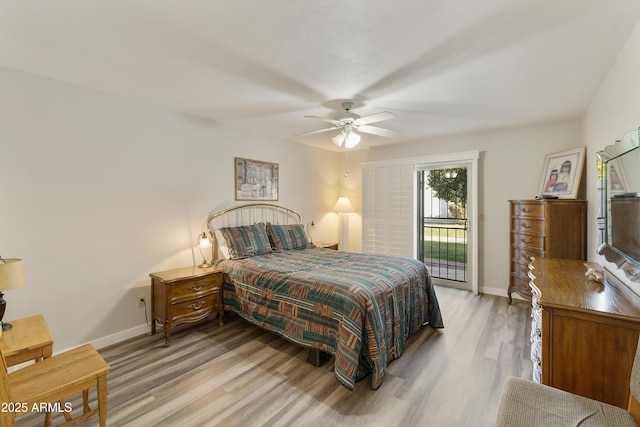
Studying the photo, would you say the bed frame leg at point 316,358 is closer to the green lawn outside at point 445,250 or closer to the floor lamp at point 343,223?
the floor lamp at point 343,223

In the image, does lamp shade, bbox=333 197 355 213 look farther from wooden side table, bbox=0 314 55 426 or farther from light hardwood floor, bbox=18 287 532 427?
wooden side table, bbox=0 314 55 426

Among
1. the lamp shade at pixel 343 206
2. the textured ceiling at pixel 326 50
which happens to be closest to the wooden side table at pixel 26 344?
the textured ceiling at pixel 326 50

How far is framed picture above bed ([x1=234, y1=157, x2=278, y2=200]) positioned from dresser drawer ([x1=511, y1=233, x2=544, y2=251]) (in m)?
3.43

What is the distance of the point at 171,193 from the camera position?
338 cm

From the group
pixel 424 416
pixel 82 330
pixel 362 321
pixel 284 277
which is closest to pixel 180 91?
pixel 284 277

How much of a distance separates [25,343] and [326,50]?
8.85ft

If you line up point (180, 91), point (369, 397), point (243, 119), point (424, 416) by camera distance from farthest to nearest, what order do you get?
1. point (243, 119)
2. point (180, 91)
3. point (369, 397)
4. point (424, 416)

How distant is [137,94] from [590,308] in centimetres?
389

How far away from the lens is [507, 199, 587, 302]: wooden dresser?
128 inches

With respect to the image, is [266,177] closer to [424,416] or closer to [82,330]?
[82,330]

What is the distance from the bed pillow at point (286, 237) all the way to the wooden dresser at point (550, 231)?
2.88 m

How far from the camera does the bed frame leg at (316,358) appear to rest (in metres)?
2.50

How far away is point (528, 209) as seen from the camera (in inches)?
141

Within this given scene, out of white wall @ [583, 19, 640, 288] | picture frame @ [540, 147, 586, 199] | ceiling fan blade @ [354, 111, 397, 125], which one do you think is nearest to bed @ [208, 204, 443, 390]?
ceiling fan blade @ [354, 111, 397, 125]
